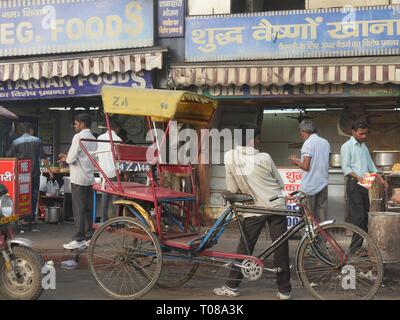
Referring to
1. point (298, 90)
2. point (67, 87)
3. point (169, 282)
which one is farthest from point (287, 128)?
point (169, 282)

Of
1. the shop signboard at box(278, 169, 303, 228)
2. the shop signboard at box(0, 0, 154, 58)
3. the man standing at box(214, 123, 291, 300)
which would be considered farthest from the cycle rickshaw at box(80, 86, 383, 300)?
the shop signboard at box(0, 0, 154, 58)

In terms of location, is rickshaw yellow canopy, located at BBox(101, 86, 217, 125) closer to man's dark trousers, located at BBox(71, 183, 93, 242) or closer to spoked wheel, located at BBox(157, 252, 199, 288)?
spoked wheel, located at BBox(157, 252, 199, 288)

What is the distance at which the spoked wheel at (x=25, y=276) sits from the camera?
5.26m

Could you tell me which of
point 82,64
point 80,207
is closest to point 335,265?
point 80,207

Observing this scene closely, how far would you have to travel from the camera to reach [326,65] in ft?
28.2

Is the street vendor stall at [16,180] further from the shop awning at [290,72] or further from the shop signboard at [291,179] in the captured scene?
the shop signboard at [291,179]

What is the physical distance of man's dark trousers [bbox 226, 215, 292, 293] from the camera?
557 centimetres

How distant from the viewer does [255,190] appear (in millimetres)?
5676

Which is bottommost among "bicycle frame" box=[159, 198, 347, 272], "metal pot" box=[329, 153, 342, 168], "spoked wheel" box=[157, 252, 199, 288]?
"spoked wheel" box=[157, 252, 199, 288]

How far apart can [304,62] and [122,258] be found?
4.70m

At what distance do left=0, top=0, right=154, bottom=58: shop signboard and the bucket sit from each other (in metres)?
4.99

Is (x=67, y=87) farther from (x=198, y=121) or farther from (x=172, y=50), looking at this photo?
(x=198, y=121)

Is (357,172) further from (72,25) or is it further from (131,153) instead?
(72,25)

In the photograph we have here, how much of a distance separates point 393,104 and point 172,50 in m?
4.10
